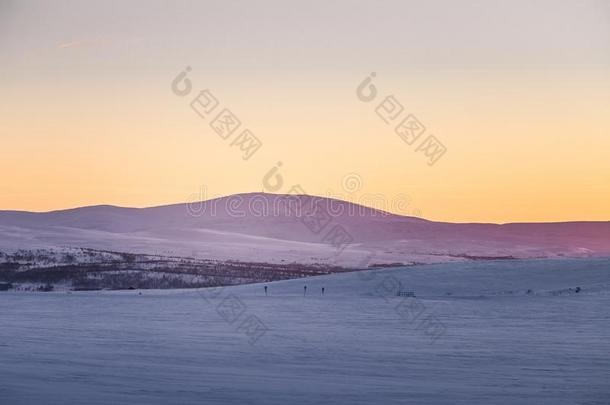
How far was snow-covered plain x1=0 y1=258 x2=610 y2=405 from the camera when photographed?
30.3 ft

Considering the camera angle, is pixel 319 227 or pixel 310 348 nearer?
pixel 310 348

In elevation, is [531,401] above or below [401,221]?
below

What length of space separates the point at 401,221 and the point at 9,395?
399 feet

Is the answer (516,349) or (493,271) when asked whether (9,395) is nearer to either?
(516,349)

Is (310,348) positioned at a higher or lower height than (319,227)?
lower

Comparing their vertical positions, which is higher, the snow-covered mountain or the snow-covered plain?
the snow-covered mountain

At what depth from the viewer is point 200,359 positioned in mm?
11531

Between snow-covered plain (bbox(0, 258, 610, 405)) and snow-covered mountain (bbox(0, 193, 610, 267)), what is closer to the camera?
snow-covered plain (bbox(0, 258, 610, 405))

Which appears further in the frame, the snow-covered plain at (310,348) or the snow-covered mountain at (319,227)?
the snow-covered mountain at (319,227)

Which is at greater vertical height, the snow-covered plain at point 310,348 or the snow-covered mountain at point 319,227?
the snow-covered mountain at point 319,227

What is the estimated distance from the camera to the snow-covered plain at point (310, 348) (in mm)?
9250

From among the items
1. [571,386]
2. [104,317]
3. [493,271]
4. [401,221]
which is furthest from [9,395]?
[401,221]

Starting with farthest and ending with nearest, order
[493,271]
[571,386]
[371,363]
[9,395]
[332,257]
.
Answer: [332,257], [493,271], [371,363], [571,386], [9,395]

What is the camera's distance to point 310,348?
Answer: 1290 centimetres
